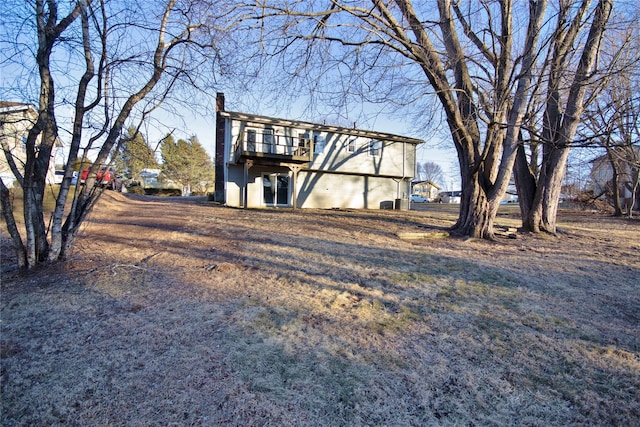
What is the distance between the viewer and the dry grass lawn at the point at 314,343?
6.77 ft

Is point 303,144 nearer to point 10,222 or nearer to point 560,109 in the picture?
point 560,109

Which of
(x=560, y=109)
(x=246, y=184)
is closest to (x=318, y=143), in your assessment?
(x=246, y=184)

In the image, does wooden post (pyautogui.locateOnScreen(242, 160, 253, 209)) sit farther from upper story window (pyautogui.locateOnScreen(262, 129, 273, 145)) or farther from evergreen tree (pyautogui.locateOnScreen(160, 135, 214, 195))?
evergreen tree (pyautogui.locateOnScreen(160, 135, 214, 195))

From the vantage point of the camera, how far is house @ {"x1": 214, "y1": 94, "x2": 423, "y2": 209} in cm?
1678

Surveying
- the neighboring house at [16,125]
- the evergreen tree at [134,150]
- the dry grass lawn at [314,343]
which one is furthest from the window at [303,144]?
the neighboring house at [16,125]

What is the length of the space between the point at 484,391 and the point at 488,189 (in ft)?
23.7

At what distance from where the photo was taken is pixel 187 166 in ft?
131

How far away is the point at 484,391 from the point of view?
2.28 m

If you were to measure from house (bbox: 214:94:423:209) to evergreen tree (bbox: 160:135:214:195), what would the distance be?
18962 millimetres

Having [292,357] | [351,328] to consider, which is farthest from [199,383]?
[351,328]

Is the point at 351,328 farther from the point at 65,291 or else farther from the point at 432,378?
the point at 65,291

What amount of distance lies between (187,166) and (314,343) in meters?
41.1

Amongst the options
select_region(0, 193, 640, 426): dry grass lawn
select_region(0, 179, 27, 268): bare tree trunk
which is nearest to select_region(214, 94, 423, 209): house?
select_region(0, 179, 27, 268): bare tree trunk

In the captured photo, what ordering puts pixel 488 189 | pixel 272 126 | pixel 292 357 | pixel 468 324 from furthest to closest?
pixel 272 126, pixel 488 189, pixel 468 324, pixel 292 357
